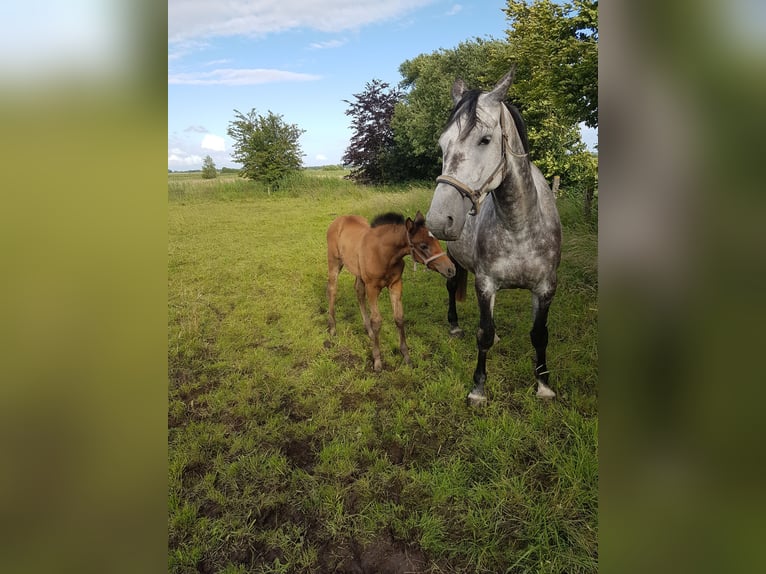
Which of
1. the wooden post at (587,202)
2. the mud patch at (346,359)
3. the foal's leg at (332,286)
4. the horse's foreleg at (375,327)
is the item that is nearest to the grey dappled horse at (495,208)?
the horse's foreleg at (375,327)

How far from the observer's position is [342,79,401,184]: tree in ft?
67.6

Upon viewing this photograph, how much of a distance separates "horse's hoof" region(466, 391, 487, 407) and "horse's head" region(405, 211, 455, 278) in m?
1.08

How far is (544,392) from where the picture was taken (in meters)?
3.20

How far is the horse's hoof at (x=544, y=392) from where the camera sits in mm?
3184

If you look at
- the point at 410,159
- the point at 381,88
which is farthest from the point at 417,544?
the point at 381,88

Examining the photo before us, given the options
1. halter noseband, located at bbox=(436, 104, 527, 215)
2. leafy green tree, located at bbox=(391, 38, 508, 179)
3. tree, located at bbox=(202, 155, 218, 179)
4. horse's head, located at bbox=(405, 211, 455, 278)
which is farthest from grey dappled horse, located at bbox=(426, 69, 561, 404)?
tree, located at bbox=(202, 155, 218, 179)

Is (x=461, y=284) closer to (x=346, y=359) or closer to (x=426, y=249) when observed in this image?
(x=426, y=249)

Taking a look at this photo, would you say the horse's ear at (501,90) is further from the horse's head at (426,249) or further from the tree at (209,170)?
the tree at (209,170)

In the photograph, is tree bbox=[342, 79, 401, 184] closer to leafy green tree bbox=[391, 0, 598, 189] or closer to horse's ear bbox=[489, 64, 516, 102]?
leafy green tree bbox=[391, 0, 598, 189]

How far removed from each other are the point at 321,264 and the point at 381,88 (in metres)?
17.2

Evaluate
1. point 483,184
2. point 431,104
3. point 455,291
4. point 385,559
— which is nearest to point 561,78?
point 455,291

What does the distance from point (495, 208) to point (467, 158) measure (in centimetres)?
73

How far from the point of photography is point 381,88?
21.6m
